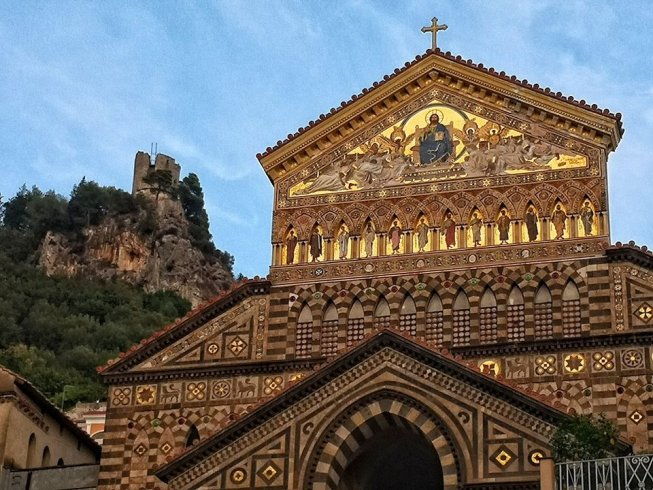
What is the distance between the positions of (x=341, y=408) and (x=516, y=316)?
6094 millimetres

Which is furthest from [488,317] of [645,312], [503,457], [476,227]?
[503,457]

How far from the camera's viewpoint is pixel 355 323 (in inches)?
1294

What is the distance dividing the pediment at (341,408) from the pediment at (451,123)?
7.56m

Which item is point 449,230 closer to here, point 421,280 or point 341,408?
point 421,280

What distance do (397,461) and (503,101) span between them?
9.78m

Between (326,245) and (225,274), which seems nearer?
(326,245)

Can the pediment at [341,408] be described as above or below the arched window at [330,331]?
below

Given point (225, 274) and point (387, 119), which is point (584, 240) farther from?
point (225, 274)

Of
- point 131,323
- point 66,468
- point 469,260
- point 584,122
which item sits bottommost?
point 66,468

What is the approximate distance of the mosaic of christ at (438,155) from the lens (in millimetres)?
33344

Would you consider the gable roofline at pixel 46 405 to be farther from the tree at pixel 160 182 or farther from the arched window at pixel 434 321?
the tree at pixel 160 182

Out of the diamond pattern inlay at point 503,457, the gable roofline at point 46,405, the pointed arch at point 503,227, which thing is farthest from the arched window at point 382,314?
the gable roofline at point 46,405

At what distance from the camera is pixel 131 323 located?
87.5 meters

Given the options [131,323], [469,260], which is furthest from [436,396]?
[131,323]
